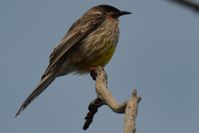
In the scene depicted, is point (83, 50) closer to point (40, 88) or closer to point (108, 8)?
point (40, 88)

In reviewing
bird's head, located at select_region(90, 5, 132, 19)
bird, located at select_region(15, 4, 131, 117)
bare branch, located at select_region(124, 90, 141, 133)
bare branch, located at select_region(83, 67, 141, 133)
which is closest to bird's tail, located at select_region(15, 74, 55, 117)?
bird, located at select_region(15, 4, 131, 117)

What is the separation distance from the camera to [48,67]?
820cm

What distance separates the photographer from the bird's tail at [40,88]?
7.02 metres

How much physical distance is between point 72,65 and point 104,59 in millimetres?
644

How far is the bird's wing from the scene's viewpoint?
27.0 feet

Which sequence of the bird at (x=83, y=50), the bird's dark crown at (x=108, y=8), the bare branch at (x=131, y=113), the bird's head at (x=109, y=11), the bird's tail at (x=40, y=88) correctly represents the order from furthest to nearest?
1. the bird's dark crown at (x=108, y=8)
2. the bird's head at (x=109, y=11)
3. the bird at (x=83, y=50)
4. the bird's tail at (x=40, y=88)
5. the bare branch at (x=131, y=113)

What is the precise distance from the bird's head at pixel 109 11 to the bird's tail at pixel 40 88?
2431mm

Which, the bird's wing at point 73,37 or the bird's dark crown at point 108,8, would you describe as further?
the bird's dark crown at point 108,8

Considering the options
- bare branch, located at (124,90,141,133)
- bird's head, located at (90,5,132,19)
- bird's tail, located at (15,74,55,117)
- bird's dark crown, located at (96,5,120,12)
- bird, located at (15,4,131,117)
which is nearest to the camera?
bare branch, located at (124,90,141,133)

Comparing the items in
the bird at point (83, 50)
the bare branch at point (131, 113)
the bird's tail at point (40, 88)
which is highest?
the bird at point (83, 50)

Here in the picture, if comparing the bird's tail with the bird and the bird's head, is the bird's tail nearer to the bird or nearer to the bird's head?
the bird

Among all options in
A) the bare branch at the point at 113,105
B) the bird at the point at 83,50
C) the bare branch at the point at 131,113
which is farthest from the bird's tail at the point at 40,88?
the bare branch at the point at 131,113

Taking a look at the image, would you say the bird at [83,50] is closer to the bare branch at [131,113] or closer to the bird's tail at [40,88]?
the bird's tail at [40,88]

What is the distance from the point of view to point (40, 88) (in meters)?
7.68
